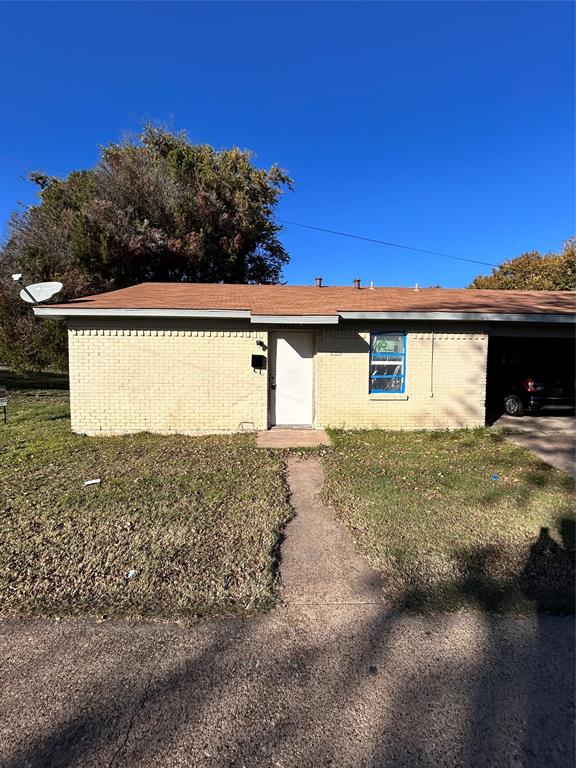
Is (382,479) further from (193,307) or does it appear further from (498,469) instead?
(193,307)

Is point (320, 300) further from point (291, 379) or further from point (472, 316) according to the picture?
point (472, 316)

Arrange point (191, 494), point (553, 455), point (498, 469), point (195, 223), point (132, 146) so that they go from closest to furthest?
point (191, 494)
point (498, 469)
point (553, 455)
point (195, 223)
point (132, 146)

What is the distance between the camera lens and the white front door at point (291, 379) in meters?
9.30

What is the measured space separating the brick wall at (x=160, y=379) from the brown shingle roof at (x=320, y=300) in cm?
62

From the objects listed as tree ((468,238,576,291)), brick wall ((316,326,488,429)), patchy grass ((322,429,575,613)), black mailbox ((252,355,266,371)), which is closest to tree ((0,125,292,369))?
black mailbox ((252,355,266,371))

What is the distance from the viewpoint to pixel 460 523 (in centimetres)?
462

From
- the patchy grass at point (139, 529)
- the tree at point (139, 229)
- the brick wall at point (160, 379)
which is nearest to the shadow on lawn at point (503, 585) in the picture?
the patchy grass at point (139, 529)

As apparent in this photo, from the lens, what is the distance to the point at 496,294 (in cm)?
1241

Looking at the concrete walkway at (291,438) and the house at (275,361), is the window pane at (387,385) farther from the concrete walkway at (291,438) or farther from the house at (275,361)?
the concrete walkway at (291,438)

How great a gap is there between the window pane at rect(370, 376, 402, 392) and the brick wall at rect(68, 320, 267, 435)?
7.71 ft

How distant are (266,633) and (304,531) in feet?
5.53

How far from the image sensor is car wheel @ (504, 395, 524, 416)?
11555 millimetres

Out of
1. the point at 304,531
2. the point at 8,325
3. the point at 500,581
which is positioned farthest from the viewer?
the point at 8,325

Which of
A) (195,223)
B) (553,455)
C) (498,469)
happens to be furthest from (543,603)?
(195,223)
